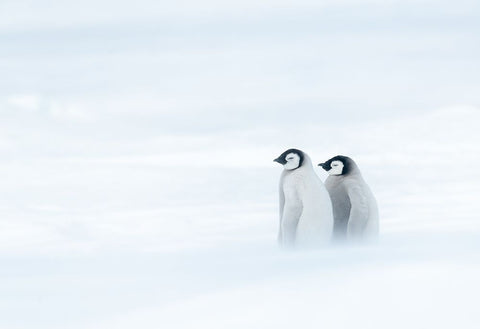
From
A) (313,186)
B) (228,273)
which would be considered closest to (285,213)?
(313,186)

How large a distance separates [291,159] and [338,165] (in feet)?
1.78

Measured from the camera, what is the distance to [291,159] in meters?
9.02

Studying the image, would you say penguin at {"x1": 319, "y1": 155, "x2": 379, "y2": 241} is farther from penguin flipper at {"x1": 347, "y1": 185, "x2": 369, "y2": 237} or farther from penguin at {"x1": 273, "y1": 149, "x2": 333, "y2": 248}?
penguin at {"x1": 273, "y1": 149, "x2": 333, "y2": 248}

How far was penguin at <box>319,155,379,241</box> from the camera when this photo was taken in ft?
29.8

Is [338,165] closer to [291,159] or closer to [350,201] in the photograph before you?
[350,201]

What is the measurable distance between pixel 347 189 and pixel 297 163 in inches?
21.6

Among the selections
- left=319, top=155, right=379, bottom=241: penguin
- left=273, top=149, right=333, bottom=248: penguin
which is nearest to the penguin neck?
left=273, top=149, right=333, bottom=248: penguin

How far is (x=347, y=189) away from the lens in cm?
917

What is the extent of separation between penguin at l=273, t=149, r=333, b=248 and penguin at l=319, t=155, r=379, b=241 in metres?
0.29

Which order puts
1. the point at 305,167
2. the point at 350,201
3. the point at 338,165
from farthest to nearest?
the point at 338,165 → the point at 350,201 → the point at 305,167

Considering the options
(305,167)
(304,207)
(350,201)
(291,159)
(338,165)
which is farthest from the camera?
(338,165)

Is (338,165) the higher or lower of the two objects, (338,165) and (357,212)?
the higher

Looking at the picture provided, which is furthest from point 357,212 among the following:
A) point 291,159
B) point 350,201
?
point 291,159

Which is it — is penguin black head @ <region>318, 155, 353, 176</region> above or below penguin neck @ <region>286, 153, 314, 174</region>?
above
